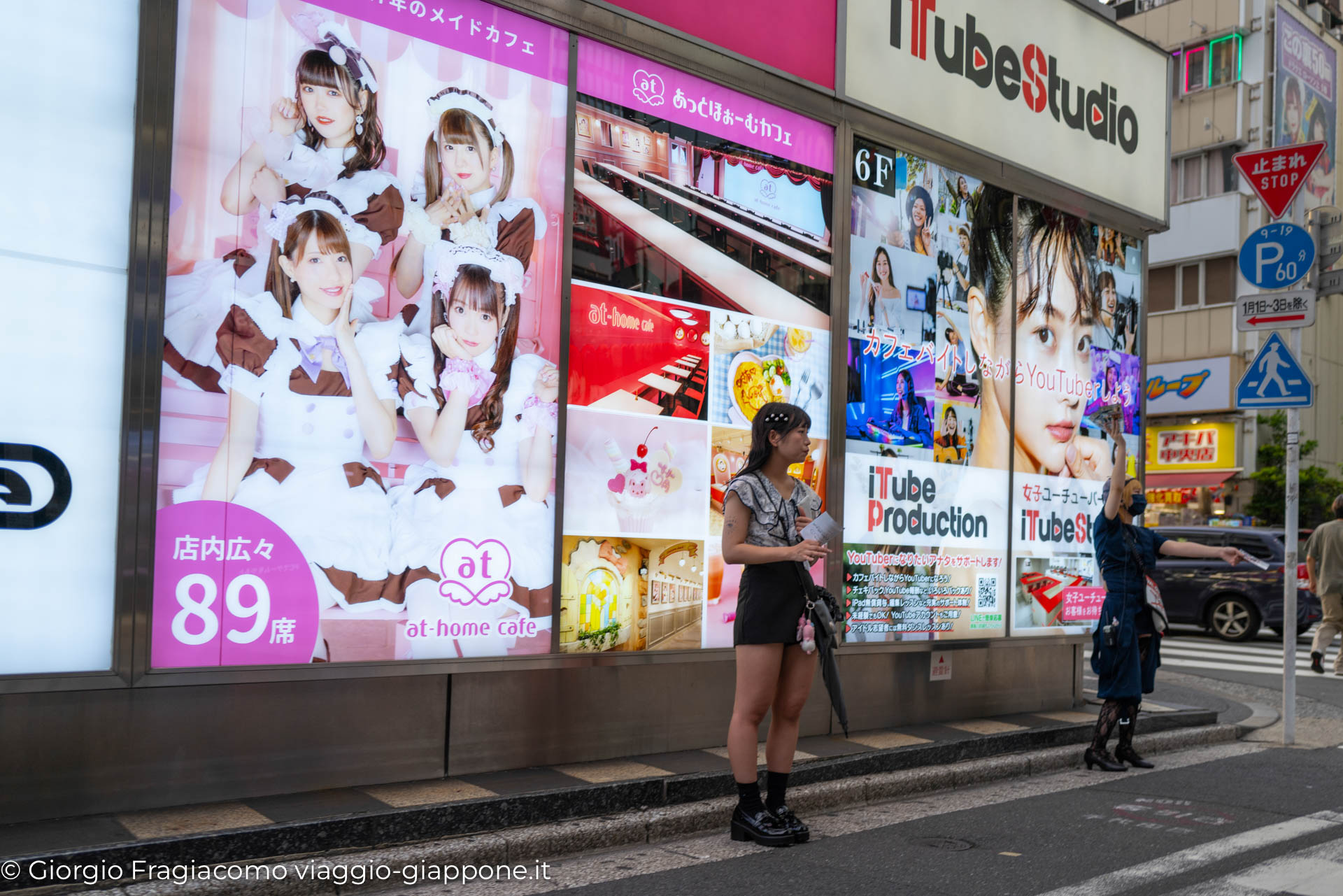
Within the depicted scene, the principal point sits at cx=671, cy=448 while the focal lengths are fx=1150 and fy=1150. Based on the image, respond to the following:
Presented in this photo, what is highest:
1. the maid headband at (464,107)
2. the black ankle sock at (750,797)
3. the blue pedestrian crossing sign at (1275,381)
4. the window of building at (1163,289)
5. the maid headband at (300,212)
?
the window of building at (1163,289)

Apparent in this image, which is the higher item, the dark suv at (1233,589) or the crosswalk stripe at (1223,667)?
the dark suv at (1233,589)

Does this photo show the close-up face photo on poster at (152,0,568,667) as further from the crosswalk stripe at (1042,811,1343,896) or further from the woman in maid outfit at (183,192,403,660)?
the crosswalk stripe at (1042,811,1343,896)

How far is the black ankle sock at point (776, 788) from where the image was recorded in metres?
5.05

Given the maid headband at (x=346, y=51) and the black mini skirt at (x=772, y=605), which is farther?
the maid headband at (x=346, y=51)

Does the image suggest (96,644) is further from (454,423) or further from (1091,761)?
(1091,761)

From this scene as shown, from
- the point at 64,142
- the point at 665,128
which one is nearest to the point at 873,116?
the point at 665,128

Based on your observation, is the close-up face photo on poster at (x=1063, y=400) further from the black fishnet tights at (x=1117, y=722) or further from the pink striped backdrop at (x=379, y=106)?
the pink striped backdrop at (x=379, y=106)

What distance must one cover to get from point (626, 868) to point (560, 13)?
413cm

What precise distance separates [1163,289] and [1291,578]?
29.1 metres

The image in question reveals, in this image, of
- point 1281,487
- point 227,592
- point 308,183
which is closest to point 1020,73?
point 308,183

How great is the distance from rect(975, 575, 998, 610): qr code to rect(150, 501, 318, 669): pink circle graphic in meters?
4.90

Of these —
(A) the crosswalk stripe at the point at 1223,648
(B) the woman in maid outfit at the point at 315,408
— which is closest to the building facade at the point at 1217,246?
(A) the crosswalk stripe at the point at 1223,648

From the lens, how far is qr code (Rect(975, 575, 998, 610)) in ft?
26.8

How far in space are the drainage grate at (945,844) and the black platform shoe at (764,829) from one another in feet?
2.04
